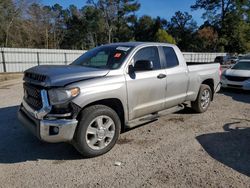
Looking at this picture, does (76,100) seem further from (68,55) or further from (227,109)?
(68,55)

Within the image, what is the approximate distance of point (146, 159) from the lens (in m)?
3.73

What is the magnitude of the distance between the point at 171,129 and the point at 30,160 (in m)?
2.91

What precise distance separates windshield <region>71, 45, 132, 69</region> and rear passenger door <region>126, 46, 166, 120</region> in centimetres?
24

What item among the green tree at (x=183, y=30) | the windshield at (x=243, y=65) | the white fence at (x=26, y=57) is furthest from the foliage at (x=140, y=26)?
the windshield at (x=243, y=65)

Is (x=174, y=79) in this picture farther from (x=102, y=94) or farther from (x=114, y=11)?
(x=114, y=11)

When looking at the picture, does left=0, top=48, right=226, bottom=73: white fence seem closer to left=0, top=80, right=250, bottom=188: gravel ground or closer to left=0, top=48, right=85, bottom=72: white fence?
left=0, top=48, right=85, bottom=72: white fence

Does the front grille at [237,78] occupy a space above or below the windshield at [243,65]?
below

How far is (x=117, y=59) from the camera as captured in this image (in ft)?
14.0

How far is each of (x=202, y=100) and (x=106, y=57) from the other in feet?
10.4

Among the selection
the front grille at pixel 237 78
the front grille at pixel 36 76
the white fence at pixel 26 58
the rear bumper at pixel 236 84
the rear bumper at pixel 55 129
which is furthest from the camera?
the white fence at pixel 26 58

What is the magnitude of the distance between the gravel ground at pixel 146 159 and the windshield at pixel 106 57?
150 cm

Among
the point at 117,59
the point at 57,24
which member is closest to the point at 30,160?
the point at 117,59

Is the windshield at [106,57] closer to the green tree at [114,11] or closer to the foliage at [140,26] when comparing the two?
the foliage at [140,26]

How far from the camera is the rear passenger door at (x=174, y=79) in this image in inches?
195
